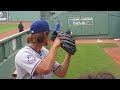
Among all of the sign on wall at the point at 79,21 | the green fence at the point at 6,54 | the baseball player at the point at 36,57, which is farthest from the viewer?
the sign on wall at the point at 79,21

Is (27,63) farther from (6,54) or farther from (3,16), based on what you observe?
(3,16)

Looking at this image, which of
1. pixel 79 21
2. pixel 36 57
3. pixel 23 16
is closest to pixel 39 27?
pixel 36 57

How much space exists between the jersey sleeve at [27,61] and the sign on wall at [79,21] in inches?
922

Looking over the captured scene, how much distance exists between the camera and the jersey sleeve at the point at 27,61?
268cm

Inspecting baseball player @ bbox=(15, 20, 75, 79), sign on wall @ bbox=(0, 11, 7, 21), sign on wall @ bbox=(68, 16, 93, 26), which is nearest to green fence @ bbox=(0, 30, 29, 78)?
baseball player @ bbox=(15, 20, 75, 79)

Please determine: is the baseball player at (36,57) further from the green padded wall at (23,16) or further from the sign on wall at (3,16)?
the sign on wall at (3,16)

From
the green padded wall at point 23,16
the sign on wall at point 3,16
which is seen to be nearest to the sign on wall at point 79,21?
the green padded wall at point 23,16

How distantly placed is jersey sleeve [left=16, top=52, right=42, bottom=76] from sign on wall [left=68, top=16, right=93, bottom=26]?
76.9 feet

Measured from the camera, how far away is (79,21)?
26.2 meters

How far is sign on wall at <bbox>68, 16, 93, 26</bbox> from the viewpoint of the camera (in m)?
26.0

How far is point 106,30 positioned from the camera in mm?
26359

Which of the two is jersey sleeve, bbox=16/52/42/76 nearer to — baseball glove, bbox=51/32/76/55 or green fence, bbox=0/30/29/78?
baseball glove, bbox=51/32/76/55
